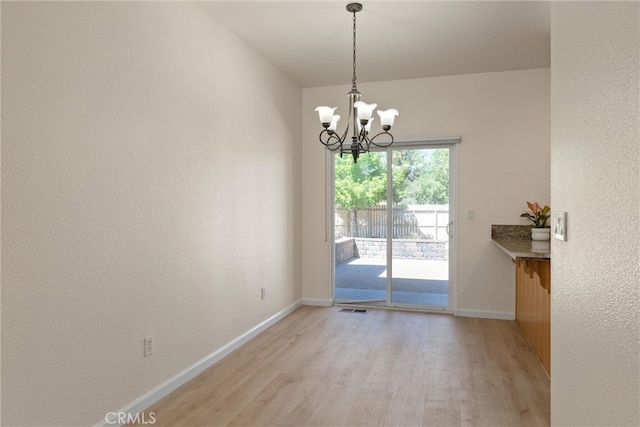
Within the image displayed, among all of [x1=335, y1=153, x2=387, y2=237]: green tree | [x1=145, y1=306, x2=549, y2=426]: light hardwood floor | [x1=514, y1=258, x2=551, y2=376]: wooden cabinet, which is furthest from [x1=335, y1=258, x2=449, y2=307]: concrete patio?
[x1=514, y1=258, x2=551, y2=376]: wooden cabinet

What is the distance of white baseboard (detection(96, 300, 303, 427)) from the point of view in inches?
95.2

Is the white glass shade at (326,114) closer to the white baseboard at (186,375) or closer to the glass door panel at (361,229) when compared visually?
the white baseboard at (186,375)

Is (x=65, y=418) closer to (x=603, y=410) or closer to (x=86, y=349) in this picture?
(x=86, y=349)

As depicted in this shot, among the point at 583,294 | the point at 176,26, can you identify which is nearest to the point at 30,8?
the point at 176,26

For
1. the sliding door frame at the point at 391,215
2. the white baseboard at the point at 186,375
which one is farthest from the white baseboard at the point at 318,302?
the white baseboard at the point at 186,375

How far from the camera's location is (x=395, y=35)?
3559 mm

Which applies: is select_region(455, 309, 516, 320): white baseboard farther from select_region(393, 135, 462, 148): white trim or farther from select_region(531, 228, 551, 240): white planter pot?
select_region(393, 135, 462, 148): white trim

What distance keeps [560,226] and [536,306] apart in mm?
2392

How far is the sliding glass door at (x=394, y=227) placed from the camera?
4848 millimetres

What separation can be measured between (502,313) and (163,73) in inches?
163

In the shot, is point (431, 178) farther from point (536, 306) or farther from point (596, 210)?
point (596, 210)

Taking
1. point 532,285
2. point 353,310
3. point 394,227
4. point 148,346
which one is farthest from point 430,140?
point 148,346

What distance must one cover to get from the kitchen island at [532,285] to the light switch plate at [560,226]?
159 cm

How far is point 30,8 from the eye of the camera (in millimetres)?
1822
